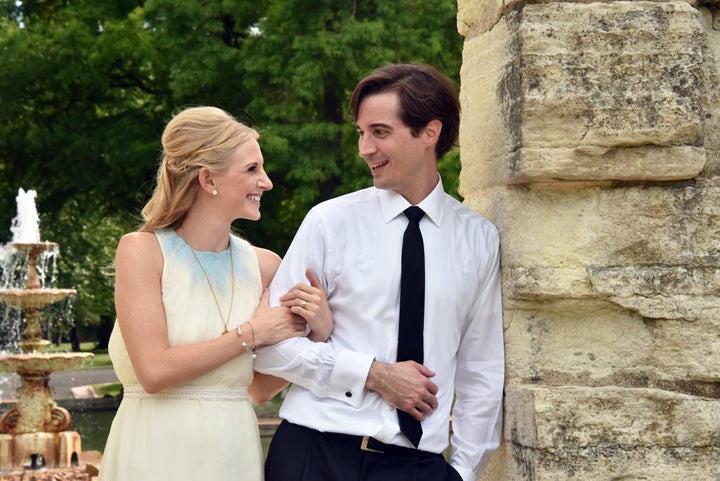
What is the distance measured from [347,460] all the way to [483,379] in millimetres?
450

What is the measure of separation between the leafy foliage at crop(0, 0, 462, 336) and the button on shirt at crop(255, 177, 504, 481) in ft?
31.4

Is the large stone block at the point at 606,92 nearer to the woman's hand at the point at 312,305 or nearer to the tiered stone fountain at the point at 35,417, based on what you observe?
the woman's hand at the point at 312,305

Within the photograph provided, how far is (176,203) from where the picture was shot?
116 inches

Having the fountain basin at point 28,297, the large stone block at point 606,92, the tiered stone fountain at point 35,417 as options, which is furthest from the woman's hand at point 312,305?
the fountain basin at point 28,297

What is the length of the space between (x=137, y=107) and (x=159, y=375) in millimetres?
15004

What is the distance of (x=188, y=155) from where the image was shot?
2924 millimetres

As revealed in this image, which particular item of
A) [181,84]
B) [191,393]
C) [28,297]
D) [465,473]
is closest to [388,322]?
[465,473]

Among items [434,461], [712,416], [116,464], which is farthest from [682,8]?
[116,464]

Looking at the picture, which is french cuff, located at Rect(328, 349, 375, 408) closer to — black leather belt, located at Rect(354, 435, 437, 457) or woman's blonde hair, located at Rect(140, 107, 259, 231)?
black leather belt, located at Rect(354, 435, 437, 457)

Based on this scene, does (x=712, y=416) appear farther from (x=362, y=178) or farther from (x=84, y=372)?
(x=84, y=372)

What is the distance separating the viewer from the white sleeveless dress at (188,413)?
2793mm

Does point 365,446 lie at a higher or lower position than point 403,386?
lower

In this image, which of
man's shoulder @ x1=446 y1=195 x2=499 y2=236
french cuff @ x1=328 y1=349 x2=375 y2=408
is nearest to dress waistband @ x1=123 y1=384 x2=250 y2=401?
french cuff @ x1=328 y1=349 x2=375 y2=408

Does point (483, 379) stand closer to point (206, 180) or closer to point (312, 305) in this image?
point (312, 305)
